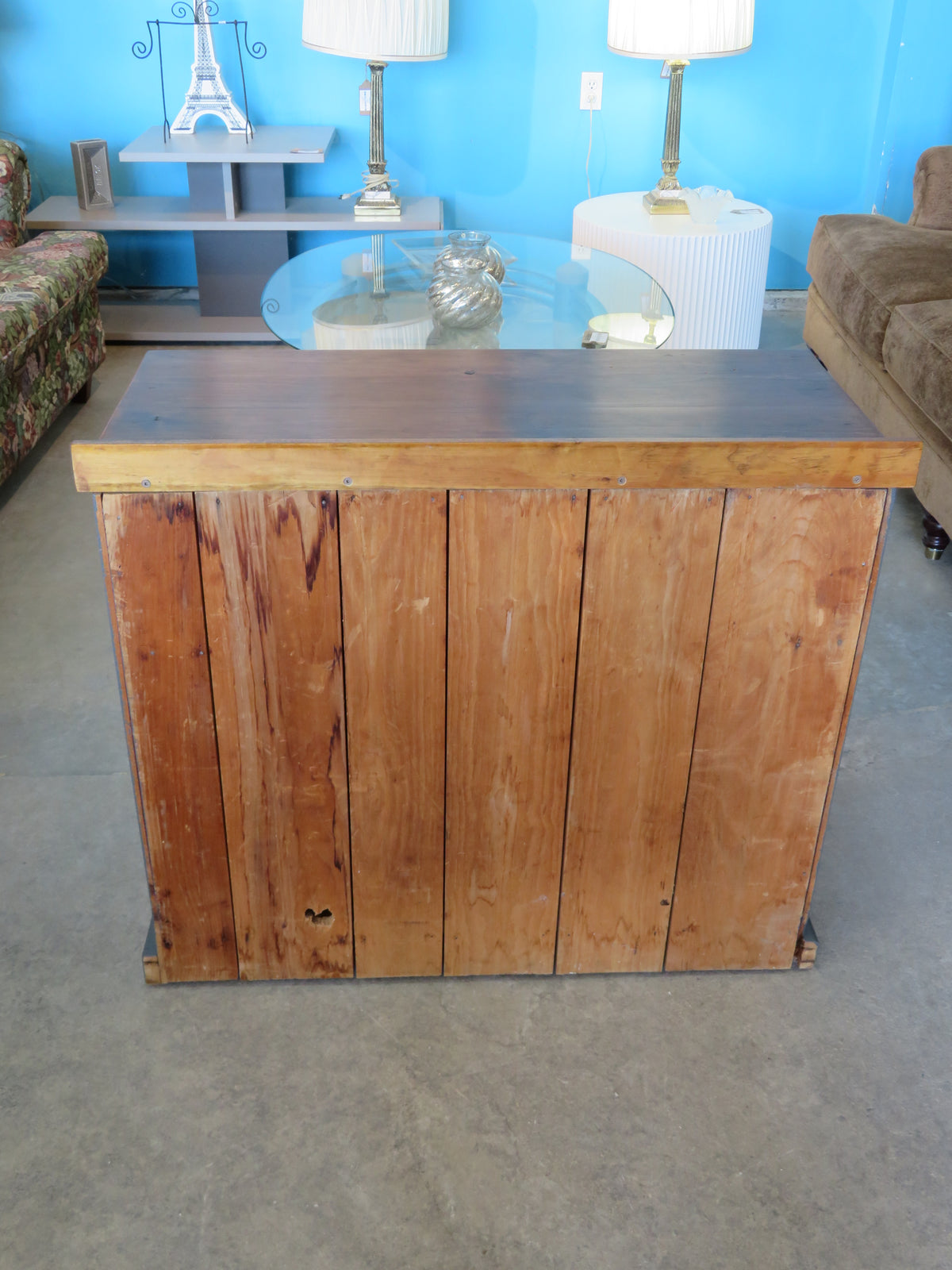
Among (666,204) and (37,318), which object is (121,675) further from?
(666,204)

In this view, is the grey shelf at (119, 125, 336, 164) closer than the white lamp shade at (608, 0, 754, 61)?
No

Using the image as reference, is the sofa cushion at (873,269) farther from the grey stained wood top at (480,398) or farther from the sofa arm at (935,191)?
the grey stained wood top at (480,398)

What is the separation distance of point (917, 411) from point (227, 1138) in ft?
6.65

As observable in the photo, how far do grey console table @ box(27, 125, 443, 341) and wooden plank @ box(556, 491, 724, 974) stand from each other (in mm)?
2530

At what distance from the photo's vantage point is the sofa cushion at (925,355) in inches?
88.9

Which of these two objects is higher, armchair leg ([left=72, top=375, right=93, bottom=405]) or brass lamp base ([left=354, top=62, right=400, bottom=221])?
brass lamp base ([left=354, top=62, right=400, bottom=221])

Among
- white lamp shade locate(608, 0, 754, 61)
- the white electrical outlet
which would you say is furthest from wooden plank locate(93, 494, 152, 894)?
the white electrical outlet

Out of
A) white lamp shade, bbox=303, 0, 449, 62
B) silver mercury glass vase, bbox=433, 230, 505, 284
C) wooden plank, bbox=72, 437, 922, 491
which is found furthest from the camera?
white lamp shade, bbox=303, 0, 449, 62

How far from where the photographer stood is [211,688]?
4.02 ft

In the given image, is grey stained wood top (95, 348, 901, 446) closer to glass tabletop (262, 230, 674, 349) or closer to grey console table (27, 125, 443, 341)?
glass tabletop (262, 230, 674, 349)

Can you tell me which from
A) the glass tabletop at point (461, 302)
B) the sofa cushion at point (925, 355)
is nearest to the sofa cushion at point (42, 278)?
the glass tabletop at point (461, 302)

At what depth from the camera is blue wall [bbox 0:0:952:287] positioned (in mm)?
3584

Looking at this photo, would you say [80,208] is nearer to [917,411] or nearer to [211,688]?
[917,411]

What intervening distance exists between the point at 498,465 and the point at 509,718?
0.99 ft
